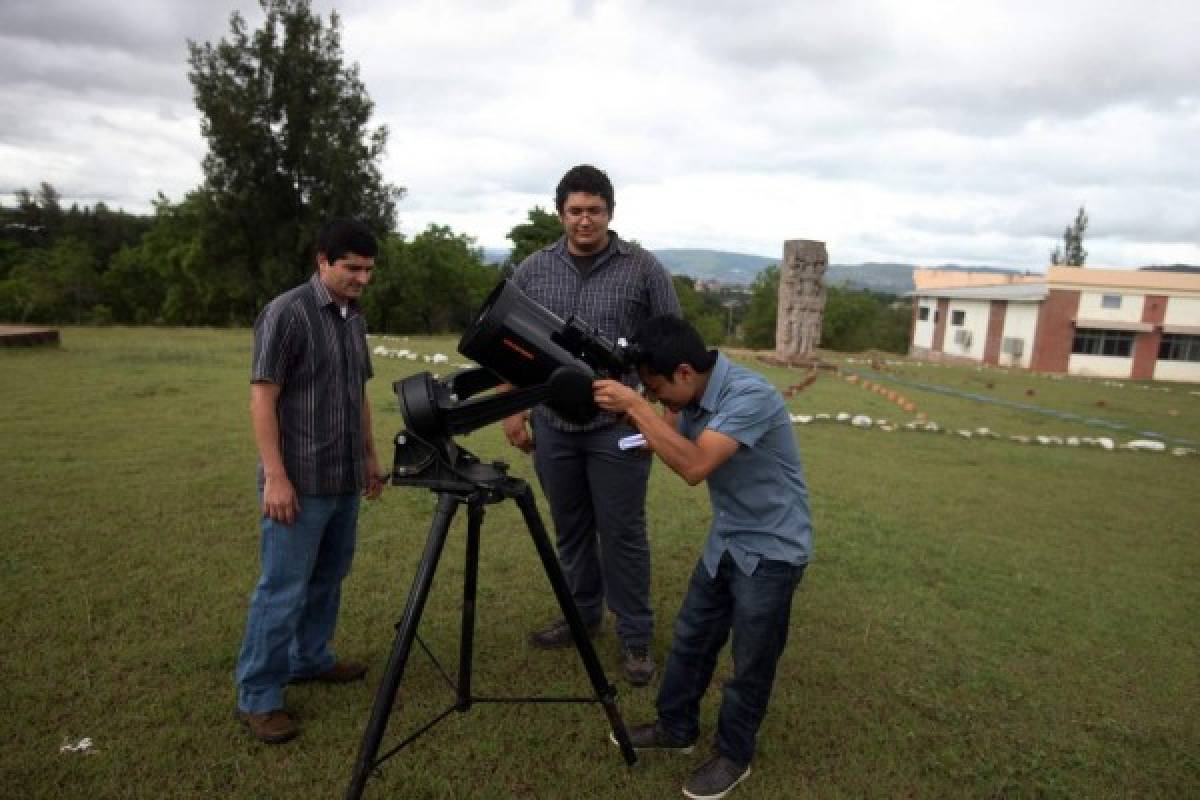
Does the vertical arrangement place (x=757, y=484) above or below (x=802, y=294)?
below

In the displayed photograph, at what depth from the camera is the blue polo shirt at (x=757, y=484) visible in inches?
103

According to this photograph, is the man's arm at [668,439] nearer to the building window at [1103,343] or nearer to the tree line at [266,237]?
the tree line at [266,237]

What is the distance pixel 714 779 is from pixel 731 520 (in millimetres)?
962

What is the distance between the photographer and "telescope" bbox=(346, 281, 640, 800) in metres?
2.37

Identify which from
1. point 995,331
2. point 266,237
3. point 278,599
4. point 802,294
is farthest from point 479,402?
point 995,331

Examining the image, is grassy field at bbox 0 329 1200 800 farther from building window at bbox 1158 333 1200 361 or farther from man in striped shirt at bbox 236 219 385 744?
building window at bbox 1158 333 1200 361

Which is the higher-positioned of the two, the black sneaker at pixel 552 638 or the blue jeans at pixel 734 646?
the blue jeans at pixel 734 646

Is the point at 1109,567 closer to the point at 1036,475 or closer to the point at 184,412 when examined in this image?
the point at 1036,475

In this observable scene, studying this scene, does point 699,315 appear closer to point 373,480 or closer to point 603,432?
point 603,432

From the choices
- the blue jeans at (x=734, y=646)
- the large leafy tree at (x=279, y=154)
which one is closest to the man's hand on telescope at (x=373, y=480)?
the blue jeans at (x=734, y=646)

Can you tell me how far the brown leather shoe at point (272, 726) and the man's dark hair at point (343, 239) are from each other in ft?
5.86

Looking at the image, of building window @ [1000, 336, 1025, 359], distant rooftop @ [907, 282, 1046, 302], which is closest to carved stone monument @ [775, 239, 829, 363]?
distant rooftop @ [907, 282, 1046, 302]

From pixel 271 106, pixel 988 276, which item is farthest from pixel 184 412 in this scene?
pixel 988 276

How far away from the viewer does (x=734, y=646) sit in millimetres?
2748
